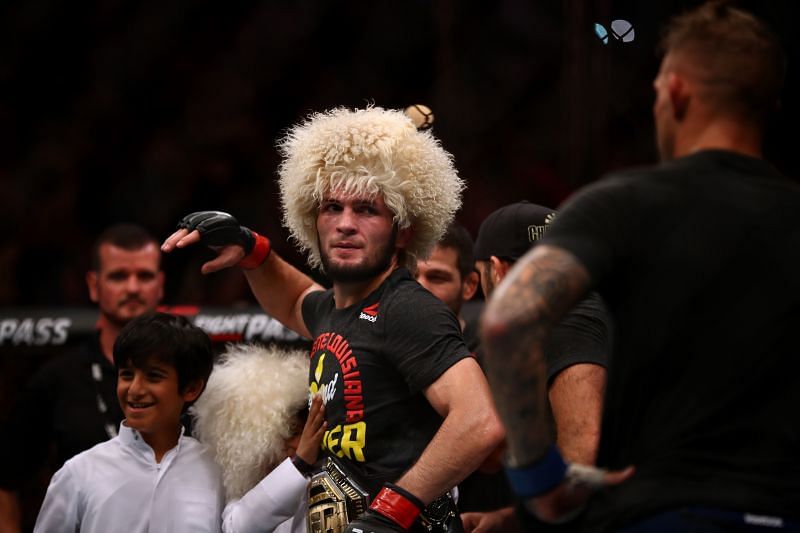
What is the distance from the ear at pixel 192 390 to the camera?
6.37 ft

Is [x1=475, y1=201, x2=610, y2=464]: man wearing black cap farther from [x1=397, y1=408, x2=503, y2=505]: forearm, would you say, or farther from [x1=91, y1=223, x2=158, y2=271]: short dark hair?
[x1=91, y1=223, x2=158, y2=271]: short dark hair

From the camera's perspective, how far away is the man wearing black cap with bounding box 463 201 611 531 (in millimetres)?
1607

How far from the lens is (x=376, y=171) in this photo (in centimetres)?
179

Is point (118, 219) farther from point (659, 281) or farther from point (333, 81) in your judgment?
point (659, 281)

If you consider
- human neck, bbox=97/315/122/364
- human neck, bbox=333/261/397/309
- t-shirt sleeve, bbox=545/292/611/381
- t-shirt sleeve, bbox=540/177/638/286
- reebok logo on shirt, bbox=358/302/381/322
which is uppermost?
t-shirt sleeve, bbox=540/177/638/286

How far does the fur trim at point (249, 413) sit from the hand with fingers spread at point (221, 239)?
7.2 inches

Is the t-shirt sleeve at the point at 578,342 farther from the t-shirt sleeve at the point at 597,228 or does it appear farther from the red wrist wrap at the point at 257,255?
the red wrist wrap at the point at 257,255

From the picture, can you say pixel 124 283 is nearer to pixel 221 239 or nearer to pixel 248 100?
pixel 248 100

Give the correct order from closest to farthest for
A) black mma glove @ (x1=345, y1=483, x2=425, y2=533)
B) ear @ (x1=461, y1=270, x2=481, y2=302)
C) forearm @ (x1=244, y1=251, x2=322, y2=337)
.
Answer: black mma glove @ (x1=345, y1=483, x2=425, y2=533) → forearm @ (x1=244, y1=251, x2=322, y2=337) → ear @ (x1=461, y1=270, x2=481, y2=302)

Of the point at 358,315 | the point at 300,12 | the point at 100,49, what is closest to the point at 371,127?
the point at 358,315

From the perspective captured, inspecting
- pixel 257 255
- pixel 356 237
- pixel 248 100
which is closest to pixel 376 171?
pixel 356 237

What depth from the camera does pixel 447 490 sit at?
5.25 ft

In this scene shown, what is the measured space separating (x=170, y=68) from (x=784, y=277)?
188 cm

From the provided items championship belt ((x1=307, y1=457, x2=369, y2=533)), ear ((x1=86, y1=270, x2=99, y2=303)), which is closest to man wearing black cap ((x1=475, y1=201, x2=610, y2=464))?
championship belt ((x1=307, y1=457, x2=369, y2=533))
